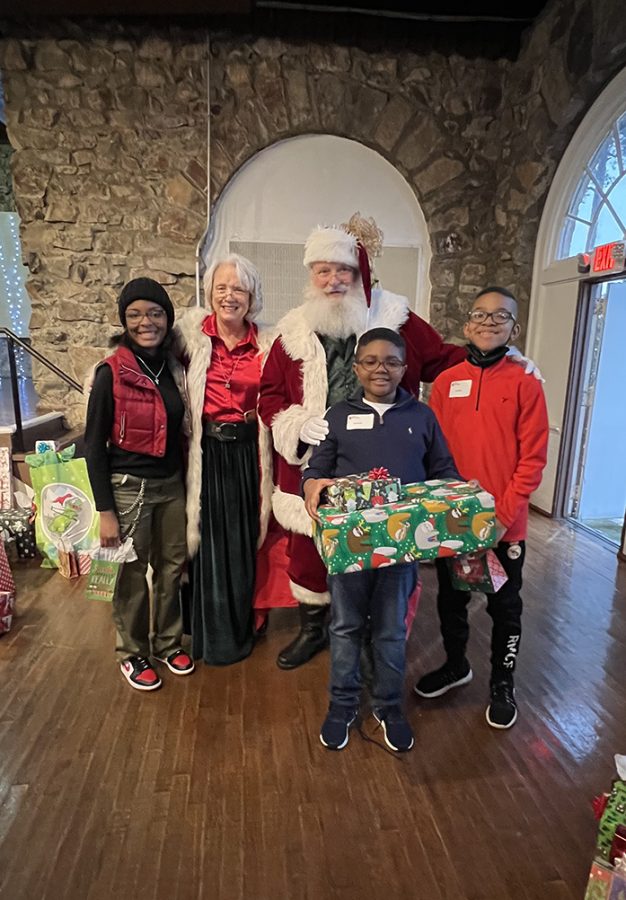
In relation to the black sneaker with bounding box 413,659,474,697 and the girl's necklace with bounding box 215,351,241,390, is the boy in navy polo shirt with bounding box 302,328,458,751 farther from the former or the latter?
the girl's necklace with bounding box 215,351,241,390

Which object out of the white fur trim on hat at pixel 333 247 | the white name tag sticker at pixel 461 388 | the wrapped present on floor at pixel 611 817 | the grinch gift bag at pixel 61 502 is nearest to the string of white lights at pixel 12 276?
the grinch gift bag at pixel 61 502

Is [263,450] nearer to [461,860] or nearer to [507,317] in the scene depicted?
[507,317]

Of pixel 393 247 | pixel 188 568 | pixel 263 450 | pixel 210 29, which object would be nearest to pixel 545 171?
pixel 393 247

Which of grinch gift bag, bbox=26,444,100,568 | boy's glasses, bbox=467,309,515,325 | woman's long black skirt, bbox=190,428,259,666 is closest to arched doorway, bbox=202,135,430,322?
grinch gift bag, bbox=26,444,100,568

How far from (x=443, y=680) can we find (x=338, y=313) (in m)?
1.39

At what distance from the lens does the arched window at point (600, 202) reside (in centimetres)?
352

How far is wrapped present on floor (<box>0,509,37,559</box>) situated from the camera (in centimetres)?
308

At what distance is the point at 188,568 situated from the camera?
Result: 212cm

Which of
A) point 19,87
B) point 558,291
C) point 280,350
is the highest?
point 19,87

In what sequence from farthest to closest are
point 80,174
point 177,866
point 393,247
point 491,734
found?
1. point 393,247
2. point 80,174
3. point 491,734
4. point 177,866

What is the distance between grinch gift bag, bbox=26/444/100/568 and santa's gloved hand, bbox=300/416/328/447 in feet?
5.77

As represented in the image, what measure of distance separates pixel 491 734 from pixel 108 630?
165cm

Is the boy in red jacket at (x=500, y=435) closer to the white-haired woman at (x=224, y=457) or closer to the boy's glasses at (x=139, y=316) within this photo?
the white-haired woman at (x=224, y=457)

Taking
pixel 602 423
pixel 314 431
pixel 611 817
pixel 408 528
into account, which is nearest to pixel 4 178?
pixel 314 431
